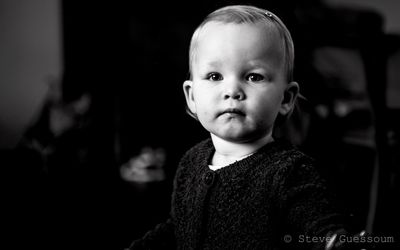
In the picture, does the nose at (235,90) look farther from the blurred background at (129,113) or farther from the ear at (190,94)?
the blurred background at (129,113)

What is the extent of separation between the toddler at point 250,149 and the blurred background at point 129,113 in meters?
0.15

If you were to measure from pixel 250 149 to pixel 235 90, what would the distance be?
10 centimetres

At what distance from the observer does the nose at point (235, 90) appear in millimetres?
554

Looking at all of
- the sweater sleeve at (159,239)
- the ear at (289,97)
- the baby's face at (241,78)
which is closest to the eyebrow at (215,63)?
the baby's face at (241,78)

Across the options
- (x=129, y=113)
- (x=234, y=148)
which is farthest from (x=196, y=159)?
(x=129, y=113)

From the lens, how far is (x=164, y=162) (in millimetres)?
2164

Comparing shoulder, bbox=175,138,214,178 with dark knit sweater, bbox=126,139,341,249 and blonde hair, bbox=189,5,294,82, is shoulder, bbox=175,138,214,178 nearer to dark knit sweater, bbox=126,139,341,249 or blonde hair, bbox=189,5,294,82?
dark knit sweater, bbox=126,139,341,249

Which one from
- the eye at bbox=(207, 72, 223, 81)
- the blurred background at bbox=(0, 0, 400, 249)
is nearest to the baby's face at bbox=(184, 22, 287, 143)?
the eye at bbox=(207, 72, 223, 81)

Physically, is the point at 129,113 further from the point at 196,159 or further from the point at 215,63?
the point at 215,63

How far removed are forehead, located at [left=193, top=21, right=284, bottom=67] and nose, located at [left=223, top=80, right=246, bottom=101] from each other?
3 cm

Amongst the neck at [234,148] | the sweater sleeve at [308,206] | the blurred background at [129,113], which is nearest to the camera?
the sweater sleeve at [308,206]

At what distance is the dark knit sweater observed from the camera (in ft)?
1.75

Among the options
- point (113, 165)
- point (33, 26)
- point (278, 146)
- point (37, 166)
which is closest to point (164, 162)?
point (113, 165)

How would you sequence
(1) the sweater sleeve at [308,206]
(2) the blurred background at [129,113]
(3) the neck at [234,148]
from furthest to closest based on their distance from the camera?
(2) the blurred background at [129,113], (3) the neck at [234,148], (1) the sweater sleeve at [308,206]
